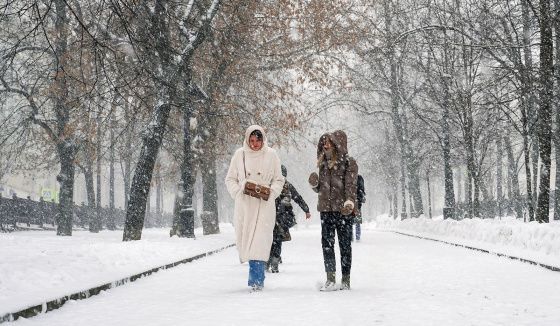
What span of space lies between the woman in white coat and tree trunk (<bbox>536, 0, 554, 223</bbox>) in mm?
9833

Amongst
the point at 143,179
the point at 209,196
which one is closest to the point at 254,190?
the point at 143,179

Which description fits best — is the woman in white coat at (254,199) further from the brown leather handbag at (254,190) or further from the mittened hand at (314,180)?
the mittened hand at (314,180)

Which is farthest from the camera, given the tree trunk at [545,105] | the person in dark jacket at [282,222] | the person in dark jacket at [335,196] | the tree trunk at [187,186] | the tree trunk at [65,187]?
the tree trunk at [65,187]

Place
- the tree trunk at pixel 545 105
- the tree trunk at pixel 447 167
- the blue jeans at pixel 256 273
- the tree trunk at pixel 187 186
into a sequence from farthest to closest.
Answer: the tree trunk at pixel 447 167 < the tree trunk at pixel 187 186 < the tree trunk at pixel 545 105 < the blue jeans at pixel 256 273

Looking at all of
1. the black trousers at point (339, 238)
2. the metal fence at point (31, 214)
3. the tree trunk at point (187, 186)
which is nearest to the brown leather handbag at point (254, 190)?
the black trousers at point (339, 238)

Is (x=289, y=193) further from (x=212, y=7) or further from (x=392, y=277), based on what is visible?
(x=212, y=7)

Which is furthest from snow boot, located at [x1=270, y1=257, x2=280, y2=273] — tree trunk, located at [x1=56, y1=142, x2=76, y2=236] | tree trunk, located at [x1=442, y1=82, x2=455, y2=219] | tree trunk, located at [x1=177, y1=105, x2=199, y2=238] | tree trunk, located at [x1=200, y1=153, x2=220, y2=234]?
tree trunk, located at [x1=442, y1=82, x2=455, y2=219]

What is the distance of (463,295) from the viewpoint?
7773mm

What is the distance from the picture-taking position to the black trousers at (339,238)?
834cm

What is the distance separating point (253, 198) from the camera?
8.56 metres

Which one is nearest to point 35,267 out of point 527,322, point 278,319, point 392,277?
point 278,319

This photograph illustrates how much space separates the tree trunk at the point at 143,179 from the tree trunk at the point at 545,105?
9539 millimetres

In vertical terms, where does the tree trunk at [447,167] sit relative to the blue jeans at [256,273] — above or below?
above

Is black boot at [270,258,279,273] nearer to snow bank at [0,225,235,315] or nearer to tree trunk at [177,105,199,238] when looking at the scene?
snow bank at [0,225,235,315]
